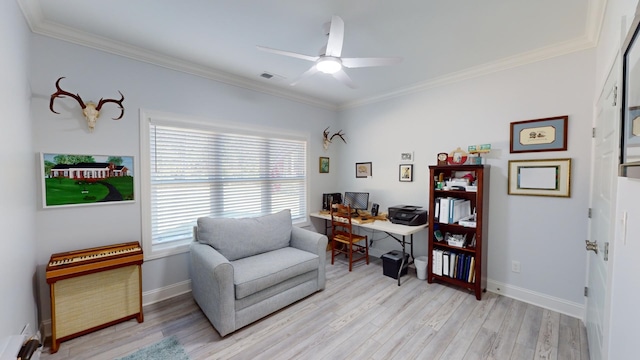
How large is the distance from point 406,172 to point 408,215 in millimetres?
706

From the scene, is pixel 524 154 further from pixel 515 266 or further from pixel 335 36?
pixel 335 36

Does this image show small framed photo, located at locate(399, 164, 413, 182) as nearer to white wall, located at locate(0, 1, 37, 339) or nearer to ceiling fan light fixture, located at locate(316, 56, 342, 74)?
ceiling fan light fixture, located at locate(316, 56, 342, 74)

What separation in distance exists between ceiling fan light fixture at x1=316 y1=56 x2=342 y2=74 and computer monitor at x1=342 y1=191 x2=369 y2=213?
7.28 feet

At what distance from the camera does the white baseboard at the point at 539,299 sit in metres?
2.37

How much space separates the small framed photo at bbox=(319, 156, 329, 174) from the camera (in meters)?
4.27

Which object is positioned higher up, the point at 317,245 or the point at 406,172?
the point at 406,172

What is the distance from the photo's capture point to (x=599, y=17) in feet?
6.27

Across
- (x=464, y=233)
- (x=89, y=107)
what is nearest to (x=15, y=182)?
(x=89, y=107)

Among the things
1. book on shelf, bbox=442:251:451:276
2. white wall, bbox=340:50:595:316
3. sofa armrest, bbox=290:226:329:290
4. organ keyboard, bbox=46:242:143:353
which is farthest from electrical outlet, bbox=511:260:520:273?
organ keyboard, bbox=46:242:143:353

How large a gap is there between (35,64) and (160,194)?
4.64ft

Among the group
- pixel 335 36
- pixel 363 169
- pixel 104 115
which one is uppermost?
pixel 335 36

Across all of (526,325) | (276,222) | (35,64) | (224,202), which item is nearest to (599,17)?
(526,325)

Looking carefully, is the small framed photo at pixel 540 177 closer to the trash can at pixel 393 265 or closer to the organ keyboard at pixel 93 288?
the trash can at pixel 393 265

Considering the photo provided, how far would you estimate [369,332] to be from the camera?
2.19 meters
